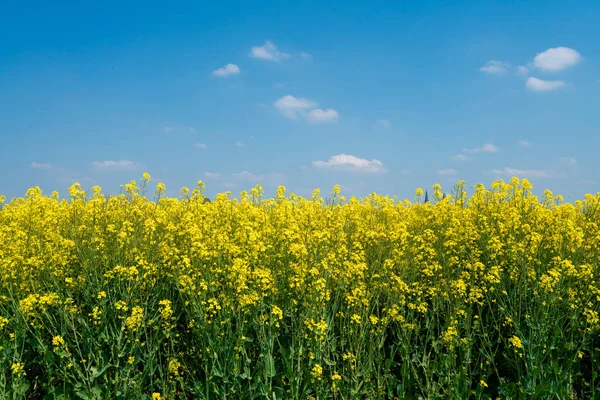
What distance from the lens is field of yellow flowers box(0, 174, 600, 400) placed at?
14.3 feet

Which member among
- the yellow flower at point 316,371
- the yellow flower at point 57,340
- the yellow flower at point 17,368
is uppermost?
the yellow flower at point 57,340

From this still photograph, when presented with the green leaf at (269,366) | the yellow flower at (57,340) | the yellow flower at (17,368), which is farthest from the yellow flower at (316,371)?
the yellow flower at (17,368)

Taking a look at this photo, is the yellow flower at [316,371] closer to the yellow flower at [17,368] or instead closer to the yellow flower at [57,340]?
the yellow flower at [57,340]

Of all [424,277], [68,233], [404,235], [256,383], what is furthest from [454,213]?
[68,233]

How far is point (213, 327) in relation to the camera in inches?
169

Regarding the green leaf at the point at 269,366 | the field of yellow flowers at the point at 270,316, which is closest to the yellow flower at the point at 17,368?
the field of yellow flowers at the point at 270,316

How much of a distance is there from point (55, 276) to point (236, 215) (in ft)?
7.37

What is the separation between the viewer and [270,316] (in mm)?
4312

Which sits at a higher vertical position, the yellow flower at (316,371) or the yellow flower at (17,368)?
the yellow flower at (316,371)

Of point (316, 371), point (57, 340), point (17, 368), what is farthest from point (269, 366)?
point (17, 368)

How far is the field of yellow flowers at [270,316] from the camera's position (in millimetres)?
4344

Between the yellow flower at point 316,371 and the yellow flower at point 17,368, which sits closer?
the yellow flower at point 316,371

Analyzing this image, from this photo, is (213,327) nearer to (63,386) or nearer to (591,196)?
(63,386)

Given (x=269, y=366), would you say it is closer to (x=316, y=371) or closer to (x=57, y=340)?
(x=316, y=371)
